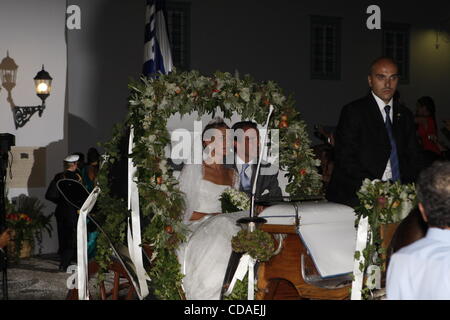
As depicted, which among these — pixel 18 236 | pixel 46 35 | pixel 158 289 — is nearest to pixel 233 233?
pixel 158 289

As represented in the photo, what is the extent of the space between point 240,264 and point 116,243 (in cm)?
190

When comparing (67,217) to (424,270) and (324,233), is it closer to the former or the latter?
(324,233)

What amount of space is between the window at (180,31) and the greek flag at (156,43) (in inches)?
246

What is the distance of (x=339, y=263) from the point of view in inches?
220

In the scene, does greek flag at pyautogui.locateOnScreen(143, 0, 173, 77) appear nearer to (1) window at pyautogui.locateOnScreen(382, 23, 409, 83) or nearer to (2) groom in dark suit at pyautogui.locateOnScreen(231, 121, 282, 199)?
(2) groom in dark suit at pyautogui.locateOnScreen(231, 121, 282, 199)

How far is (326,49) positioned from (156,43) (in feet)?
31.2

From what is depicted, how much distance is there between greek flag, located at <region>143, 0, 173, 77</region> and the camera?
41.4ft

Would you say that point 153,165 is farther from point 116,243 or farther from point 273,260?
point 273,260

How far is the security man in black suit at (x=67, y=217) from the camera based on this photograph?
12.7 m

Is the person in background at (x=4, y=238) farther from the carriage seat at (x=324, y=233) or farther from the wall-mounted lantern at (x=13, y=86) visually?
the wall-mounted lantern at (x=13, y=86)

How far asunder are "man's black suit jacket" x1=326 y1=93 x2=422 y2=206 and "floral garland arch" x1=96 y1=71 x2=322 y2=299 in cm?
156

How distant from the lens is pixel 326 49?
21234 millimetres

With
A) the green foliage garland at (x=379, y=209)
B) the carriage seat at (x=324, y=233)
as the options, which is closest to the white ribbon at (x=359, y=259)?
the green foliage garland at (x=379, y=209)
